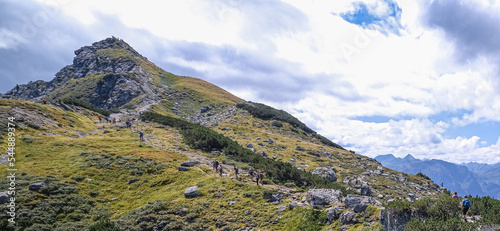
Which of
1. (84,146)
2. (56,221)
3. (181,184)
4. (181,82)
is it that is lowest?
(56,221)

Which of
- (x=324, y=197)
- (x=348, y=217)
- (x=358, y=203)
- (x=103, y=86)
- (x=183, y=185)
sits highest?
(x=103, y=86)

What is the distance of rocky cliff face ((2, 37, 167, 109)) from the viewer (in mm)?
137500

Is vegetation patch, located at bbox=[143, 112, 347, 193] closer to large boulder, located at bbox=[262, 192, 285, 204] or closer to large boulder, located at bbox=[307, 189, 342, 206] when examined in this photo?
large boulder, located at bbox=[262, 192, 285, 204]

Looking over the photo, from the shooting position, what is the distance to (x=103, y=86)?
143 m

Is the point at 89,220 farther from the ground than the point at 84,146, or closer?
closer

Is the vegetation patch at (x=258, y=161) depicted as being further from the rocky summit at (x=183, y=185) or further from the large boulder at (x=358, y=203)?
the large boulder at (x=358, y=203)

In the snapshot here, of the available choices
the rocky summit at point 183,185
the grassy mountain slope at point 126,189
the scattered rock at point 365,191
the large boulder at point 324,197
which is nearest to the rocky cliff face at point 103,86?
the rocky summit at point 183,185

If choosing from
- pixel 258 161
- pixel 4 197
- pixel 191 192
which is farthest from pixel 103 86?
pixel 191 192

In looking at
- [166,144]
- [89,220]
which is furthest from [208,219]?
[166,144]

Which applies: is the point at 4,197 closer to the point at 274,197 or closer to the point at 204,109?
the point at 274,197

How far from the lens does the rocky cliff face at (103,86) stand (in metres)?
138

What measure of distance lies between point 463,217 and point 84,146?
53.6m

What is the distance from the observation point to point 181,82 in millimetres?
182875

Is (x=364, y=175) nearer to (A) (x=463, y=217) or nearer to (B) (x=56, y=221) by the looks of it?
(A) (x=463, y=217)
